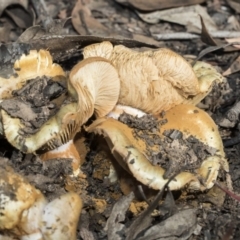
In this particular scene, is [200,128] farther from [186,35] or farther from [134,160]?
[186,35]

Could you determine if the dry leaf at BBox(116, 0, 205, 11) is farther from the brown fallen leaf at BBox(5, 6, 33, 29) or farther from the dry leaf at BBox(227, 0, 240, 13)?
the brown fallen leaf at BBox(5, 6, 33, 29)

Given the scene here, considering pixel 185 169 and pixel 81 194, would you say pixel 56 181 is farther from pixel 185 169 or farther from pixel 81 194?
pixel 185 169

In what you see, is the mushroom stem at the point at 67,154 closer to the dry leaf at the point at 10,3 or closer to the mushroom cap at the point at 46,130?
the mushroom cap at the point at 46,130

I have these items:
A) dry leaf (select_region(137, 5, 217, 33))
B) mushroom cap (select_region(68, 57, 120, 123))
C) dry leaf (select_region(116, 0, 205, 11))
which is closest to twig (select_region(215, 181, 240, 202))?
mushroom cap (select_region(68, 57, 120, 123))

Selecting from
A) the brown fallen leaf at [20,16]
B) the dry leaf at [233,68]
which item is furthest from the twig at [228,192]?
the brown fallen leaf at [20,16]

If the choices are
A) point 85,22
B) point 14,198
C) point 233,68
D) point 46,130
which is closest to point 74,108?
point 46,130

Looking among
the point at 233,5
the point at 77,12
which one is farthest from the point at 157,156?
the point at 233,5
